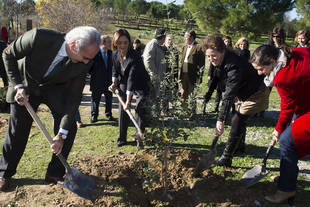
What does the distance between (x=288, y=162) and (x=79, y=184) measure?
8.09 feet

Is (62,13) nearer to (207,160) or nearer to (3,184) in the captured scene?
(3,184)

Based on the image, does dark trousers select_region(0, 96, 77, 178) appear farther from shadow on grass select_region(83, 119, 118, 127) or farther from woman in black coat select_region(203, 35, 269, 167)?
shadow on grass select_region(83, 119, 118, 127)

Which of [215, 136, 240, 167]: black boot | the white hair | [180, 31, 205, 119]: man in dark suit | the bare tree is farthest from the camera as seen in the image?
the bare tree

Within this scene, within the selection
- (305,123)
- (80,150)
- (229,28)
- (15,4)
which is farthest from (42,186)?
(229,28)

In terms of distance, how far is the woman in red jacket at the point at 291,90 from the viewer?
242 cm

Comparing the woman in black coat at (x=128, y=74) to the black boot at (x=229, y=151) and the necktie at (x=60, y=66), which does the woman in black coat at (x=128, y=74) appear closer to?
the necktie at (x=60, y=66)

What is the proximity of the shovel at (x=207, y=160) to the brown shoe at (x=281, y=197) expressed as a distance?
0.81 meters

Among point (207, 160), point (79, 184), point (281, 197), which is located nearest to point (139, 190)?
point (79, 184)

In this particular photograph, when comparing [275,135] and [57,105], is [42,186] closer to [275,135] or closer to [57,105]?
[57,105]

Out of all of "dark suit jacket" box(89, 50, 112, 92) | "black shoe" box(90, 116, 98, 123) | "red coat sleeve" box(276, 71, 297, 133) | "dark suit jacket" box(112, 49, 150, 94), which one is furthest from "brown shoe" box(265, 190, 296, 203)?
"dark suit jacket" box(89, 50, 112, 92)

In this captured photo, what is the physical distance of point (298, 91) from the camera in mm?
2498

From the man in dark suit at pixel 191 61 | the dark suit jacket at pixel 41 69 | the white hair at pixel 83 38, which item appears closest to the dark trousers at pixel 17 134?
the dark suit jacket at pixel 41 69

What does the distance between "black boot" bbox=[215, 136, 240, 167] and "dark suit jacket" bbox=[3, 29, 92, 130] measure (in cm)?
227

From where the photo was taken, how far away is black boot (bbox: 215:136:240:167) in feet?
11.5
